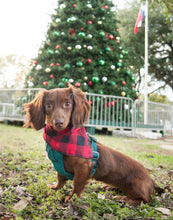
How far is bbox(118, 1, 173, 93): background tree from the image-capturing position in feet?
55.0

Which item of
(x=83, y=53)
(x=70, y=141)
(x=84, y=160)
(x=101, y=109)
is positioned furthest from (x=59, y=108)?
(x=83, y=53)

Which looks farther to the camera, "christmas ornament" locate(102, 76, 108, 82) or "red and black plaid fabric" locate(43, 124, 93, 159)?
"christmas ornament" locate(102, 76, 108, 82)

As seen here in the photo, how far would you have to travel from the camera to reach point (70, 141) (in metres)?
1.85

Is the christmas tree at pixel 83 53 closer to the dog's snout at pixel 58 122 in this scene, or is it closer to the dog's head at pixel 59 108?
the dog's head at pixel 59 108

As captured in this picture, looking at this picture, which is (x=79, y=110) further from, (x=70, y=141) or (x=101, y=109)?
(x=101, y=109)

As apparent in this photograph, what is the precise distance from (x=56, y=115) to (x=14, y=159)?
183cm

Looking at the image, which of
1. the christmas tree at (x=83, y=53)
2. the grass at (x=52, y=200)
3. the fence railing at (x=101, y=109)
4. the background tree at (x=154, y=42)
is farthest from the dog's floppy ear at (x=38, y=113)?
the background tree at (x=154, y=42)

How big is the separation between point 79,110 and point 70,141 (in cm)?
33

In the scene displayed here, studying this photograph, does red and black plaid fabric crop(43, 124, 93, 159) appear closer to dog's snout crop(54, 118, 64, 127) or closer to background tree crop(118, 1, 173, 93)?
dog's snout crop(54, 118, 64, 127)

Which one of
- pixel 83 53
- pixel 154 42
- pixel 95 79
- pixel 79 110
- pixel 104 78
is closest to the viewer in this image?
pixel 79 110

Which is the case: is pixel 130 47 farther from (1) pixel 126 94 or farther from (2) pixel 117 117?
(2) pixel 117 117

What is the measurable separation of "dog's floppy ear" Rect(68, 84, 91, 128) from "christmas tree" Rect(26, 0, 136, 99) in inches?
219

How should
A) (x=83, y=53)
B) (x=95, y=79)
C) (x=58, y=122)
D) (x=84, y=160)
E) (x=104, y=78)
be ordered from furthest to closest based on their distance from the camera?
(x=83, y=53) < (x=104, y=78) < (x=95, y=79) < (x=84, y=160) < (x=58, y=122)

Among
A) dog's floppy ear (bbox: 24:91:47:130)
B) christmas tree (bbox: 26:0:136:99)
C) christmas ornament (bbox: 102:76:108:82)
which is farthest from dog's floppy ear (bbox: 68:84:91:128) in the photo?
christmas ornament (bbox: 102:76:108:82)
